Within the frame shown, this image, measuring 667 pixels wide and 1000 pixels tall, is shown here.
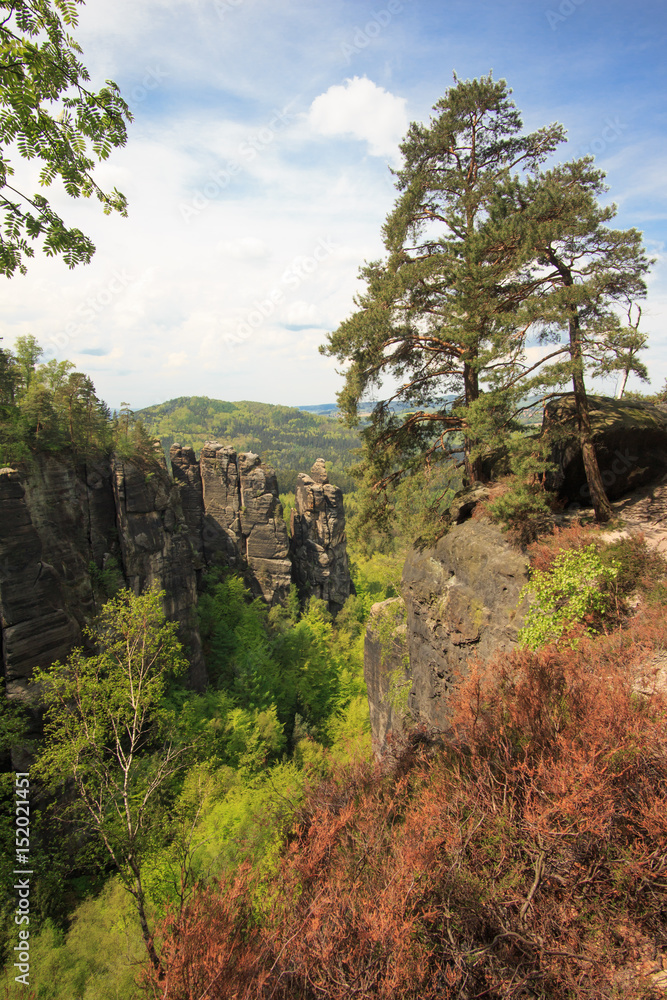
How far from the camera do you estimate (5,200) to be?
379 centimetres

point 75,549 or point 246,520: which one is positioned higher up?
point 75,549

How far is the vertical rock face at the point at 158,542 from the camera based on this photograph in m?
23.3

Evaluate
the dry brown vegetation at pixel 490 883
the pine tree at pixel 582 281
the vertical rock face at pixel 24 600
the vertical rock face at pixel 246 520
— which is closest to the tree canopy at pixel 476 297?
the pine tree at pixel 582 281

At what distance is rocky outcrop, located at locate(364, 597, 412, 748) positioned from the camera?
44.4ft

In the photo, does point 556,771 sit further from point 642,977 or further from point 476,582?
point 476,582

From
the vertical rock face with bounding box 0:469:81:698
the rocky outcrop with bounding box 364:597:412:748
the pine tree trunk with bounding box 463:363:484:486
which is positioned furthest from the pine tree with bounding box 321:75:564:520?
the vertical rock face with bounding box 0:469:81:698

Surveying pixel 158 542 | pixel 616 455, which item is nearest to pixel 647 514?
pixel 616 455

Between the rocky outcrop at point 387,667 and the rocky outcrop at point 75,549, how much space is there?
1246 cm

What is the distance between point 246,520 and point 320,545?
796cm

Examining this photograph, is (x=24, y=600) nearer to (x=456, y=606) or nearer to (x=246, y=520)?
(x=456, y=606)

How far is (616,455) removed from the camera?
10.3 meters

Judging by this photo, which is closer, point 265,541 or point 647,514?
point 647,514

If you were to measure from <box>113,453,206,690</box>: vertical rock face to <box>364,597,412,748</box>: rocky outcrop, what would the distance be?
40.3 ft

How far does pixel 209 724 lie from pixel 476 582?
1715 cm
